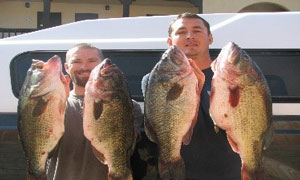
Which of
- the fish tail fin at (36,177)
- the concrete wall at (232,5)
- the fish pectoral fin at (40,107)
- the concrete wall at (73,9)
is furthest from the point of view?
the concrete wall at (73,9)

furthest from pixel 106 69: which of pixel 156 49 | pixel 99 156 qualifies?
pixel 156 49

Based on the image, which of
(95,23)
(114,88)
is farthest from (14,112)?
(114,88)

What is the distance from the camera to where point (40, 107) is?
111 inches

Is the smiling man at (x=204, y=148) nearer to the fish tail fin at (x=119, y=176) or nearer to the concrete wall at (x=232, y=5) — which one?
the fish tail fin at (x=119, y=176)

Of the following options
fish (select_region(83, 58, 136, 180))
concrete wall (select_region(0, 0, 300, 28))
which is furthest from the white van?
concrete wall (select_region(0, 0, 300, 28))

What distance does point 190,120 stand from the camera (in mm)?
2770

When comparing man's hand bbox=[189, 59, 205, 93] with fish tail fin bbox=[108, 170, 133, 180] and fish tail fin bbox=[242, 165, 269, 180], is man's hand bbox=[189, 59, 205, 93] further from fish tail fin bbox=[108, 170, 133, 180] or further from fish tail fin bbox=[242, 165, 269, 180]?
fish tail fin bbox=[108, 170, 133, 180]

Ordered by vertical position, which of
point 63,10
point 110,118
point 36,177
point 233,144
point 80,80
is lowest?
point 36,177

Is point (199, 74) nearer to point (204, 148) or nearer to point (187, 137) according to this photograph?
point (187, 137)

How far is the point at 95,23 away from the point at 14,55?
84 cm

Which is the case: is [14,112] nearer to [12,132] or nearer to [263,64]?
[12,132]

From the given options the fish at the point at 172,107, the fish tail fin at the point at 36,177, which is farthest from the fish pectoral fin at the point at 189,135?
the fish tail fin at the point at 36,177

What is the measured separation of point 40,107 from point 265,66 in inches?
87.9

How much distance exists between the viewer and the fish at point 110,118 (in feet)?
9.11
